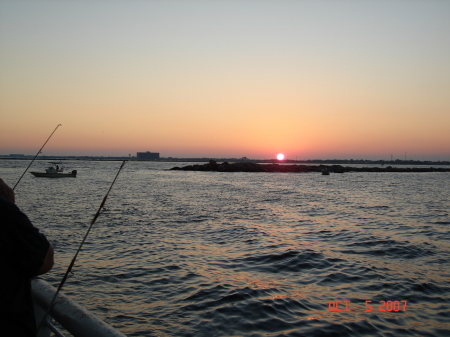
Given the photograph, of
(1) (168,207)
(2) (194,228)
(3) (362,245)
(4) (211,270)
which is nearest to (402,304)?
(4) (211,270)

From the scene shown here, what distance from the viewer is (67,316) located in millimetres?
2324

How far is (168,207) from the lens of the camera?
2545 centimetres

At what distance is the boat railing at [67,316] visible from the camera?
7.00ft

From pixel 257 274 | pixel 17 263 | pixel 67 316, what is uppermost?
pixel 17 263

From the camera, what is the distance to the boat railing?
2.13 metres

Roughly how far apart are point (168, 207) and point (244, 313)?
18.4m
